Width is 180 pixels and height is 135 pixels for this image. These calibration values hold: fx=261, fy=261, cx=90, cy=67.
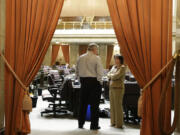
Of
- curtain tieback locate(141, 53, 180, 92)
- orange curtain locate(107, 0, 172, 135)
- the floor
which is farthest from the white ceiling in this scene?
curtain tieback locate(141, 53, 180, 92)

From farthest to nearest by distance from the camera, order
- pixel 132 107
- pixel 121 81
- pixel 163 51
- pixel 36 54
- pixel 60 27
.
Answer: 1. pixel 60 27
2. pixel 132 107
3. pixel 121 81
4. pixel 36 54
5. pixel 163 51

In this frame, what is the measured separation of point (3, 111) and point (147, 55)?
7.14 feet

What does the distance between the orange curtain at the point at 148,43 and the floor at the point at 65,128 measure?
4.00ft

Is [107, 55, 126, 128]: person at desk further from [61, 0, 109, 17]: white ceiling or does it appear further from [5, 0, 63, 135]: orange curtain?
[61, 0, 109, 17]: white ceiling

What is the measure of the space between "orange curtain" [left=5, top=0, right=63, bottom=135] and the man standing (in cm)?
110

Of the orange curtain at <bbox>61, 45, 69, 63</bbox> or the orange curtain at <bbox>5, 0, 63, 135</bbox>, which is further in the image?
the orange curtain at <bbox>61, 45, 69, 63</bbox>

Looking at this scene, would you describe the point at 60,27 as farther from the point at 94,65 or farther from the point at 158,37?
the point at 158,37

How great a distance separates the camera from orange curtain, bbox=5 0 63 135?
140 inches

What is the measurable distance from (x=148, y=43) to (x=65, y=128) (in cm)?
230

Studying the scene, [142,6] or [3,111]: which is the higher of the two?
[142,6]

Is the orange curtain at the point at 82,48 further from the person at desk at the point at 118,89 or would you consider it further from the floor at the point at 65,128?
the person at desk at the point at 118,89

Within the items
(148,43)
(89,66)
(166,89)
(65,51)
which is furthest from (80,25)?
(166,89)

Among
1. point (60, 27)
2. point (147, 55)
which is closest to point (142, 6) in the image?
point (147, 55)

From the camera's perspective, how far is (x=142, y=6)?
3.36 meters
